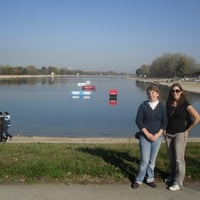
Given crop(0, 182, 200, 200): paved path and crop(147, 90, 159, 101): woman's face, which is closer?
crop(0, 182, 200, 200): paved path

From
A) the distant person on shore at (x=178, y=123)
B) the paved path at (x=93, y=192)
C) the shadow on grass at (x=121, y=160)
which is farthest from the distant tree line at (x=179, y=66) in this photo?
the paved path at (x=93, y=192)

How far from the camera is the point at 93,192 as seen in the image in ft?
18.6

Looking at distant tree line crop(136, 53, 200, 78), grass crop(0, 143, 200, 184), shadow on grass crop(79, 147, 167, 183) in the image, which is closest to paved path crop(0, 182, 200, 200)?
grass crop(0, 143, 200, 184)

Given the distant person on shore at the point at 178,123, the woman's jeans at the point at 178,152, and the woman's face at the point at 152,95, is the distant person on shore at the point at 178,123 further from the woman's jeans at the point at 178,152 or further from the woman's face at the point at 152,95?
the woman's face at the point at 152,95

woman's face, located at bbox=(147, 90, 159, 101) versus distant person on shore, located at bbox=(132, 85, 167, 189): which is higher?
woman's face, located at bbox=(147, 90, 159, 101)

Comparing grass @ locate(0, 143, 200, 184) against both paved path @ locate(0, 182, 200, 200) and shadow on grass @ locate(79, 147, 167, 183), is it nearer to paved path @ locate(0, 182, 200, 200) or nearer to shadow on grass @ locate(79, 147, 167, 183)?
shadow on grass @ locate(79, 147, 167, 183)

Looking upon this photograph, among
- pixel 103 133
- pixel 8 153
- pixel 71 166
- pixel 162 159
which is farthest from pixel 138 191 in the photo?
pixel 103 133

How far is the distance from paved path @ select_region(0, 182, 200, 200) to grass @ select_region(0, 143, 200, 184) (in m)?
0.33

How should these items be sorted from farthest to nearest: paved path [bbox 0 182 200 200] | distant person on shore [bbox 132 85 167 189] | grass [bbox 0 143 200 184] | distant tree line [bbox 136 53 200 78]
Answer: distant tree line [bbox 136 53 200 78]
grass [bbox 0 143 200 184]
distant person on shore [bbox 132 85 167 189]
paved path [bbox 0 182 200 200]

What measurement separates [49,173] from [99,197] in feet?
4.40

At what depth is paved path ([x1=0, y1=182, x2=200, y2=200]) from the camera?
5426 millimetres

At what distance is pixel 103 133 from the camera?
1013 inches

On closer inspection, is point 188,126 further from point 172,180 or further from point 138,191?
point 138,191

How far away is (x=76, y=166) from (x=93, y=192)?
123 cm
